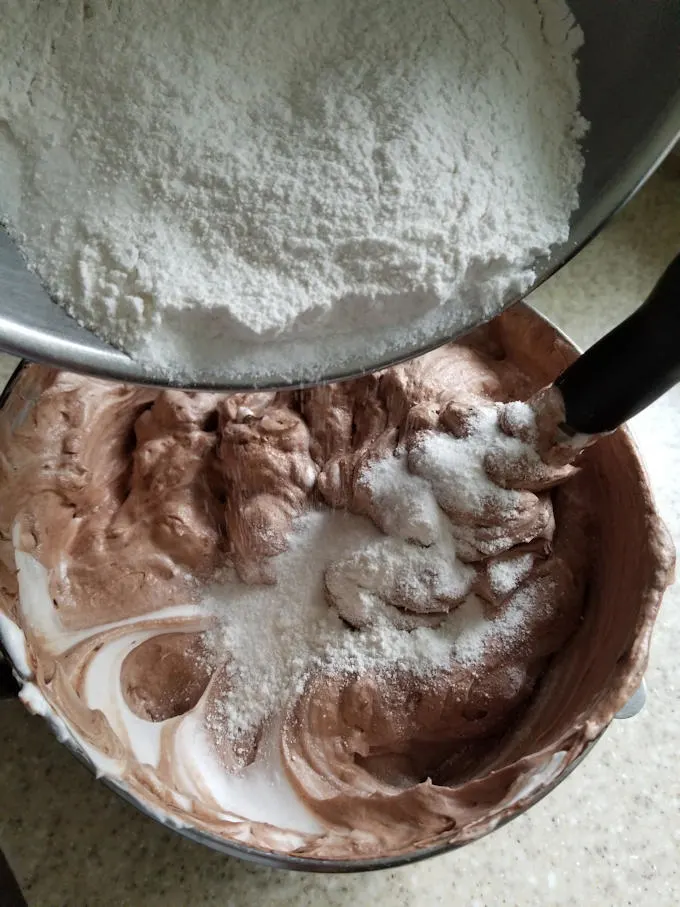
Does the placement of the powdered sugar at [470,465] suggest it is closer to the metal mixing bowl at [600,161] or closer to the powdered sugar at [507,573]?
the powdered sugar at [507,573]

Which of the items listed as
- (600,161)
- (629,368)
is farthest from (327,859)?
(600,161)

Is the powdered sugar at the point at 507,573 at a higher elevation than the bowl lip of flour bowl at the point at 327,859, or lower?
higher

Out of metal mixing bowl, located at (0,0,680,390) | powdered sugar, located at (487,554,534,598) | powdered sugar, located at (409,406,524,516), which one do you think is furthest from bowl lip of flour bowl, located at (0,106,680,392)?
powdered sugar, located at (487,554,534,598)

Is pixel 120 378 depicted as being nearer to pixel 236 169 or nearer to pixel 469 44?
pixel 236 169

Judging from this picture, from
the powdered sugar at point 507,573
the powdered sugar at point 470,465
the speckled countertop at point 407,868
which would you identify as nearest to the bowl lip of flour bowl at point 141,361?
the powdered sugar at point 470,465

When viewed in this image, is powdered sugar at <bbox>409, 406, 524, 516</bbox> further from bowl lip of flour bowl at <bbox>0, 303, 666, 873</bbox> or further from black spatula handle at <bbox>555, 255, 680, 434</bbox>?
bowl lip of flour bowl at <bbox>0, 303, 666, 873</bbox>
